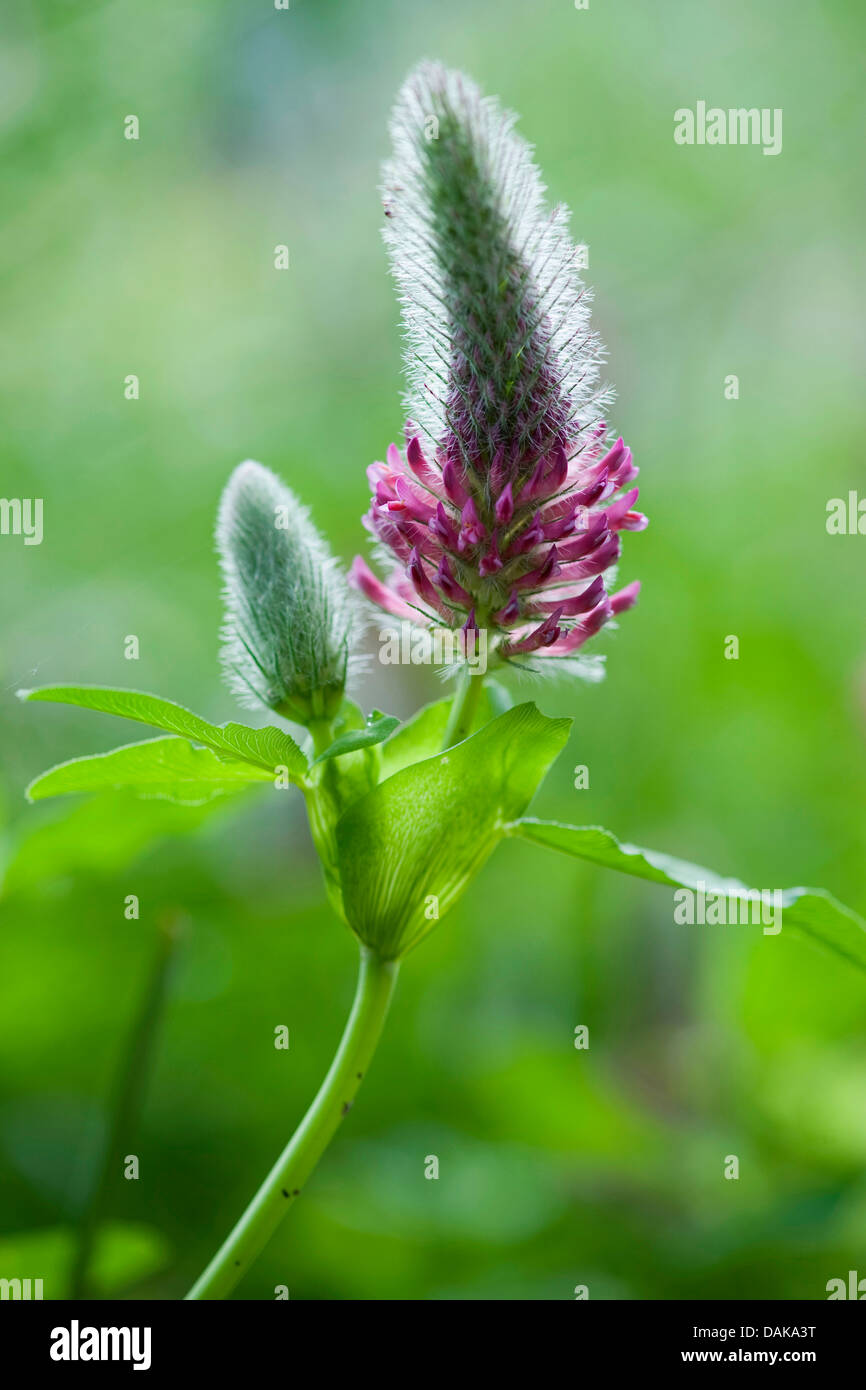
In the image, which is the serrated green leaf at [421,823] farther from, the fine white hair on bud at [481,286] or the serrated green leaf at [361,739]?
the fine white hair on bud at [481,286]

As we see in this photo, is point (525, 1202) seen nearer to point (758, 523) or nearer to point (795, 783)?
point (795, 783)

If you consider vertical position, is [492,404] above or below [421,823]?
above

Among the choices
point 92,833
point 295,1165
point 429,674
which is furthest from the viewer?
point 429,674

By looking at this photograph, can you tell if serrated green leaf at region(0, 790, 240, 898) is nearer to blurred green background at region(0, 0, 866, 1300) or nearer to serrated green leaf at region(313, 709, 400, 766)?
blurred green background at region(0, 0, 866, 1300)

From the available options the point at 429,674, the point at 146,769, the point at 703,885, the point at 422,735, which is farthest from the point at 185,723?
the point at 429,674

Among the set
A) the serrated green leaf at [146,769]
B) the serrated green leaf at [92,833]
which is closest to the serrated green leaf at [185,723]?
the serrated green leaf at [146,769]

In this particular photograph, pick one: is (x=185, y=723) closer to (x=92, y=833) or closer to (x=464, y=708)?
(x=464, y=708)

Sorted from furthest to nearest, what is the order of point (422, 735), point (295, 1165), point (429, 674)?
point (429, 674) → point (422, 735) → point (295, 1165)
